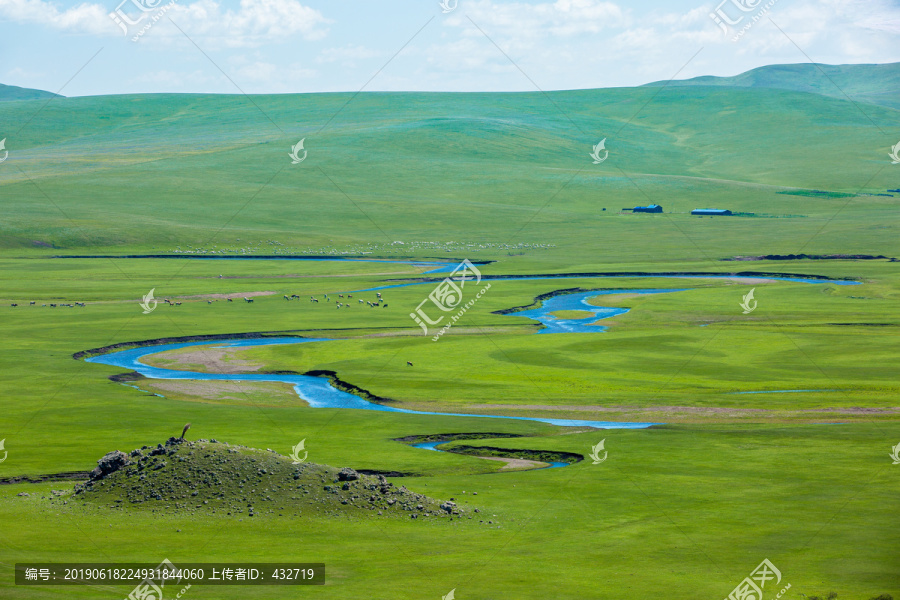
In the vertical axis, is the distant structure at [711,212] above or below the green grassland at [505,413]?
above

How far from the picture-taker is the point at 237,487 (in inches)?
1022

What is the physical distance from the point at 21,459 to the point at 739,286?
6778cm

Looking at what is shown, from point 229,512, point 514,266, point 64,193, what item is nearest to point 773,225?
point 514,266

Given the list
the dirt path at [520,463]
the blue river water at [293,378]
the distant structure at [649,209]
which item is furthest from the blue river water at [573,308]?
the distant structure at [649,209]

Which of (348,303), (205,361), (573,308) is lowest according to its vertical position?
(205,361)

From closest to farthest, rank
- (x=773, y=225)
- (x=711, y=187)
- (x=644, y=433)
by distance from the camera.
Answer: (x=644, y=433) < (x=773, y=225) < (x=711, y=187)

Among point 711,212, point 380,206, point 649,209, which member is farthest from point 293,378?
point 711,212

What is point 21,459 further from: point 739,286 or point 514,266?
point 514,266

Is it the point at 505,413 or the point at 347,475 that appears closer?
the point at 347,475

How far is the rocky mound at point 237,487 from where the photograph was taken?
1008 inches

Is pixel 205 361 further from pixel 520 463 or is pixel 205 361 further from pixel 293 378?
pixel 520 463

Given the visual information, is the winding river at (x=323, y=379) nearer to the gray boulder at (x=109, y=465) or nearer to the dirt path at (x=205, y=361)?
the dirt path at (x=205, y=361)

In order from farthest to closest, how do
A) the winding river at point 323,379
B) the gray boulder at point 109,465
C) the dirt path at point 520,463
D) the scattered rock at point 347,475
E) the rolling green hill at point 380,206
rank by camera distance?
the rolling green hill at point 380,206 → the winding river at point 323,379 → the dirt path at point 520,463 → the gray boulder at point 109,465 → the scattered rock at point 347,475

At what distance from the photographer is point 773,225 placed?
472ft
